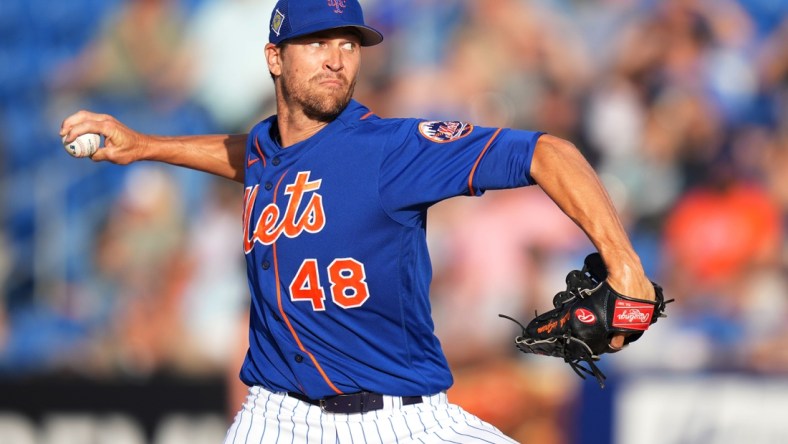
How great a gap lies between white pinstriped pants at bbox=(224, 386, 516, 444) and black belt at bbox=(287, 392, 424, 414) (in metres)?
0.01

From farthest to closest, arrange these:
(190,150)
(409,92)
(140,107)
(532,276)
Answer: (140,107) → (409,92) → (532,276) → (190,150)

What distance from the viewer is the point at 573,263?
705 centimetres

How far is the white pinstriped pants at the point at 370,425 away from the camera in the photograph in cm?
348

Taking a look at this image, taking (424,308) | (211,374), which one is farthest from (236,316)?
(424,308)

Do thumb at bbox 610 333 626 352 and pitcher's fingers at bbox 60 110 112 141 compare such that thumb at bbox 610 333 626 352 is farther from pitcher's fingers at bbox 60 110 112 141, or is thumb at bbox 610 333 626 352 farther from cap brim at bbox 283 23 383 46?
pitcher's fingers at bbox 60 110 112 141

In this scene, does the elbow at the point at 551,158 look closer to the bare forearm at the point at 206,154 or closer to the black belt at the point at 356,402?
the black belt at the point at 356,402

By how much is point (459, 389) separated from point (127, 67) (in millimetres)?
3494

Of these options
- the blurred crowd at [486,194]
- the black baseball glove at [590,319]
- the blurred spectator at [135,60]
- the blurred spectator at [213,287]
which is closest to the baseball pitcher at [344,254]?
the black baseball glove at [590,319]

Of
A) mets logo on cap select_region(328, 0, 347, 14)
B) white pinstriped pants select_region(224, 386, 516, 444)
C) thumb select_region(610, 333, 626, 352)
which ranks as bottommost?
white pinstriped pants select_region(224, 386, 516, 444)

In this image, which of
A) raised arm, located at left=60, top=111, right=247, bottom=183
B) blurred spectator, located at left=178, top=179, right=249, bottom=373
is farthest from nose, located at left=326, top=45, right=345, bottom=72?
blurred spectator, located at left=178, top=179, right=249, bottom=373

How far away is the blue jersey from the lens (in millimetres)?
3432

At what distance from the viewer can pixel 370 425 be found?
3.51 meters

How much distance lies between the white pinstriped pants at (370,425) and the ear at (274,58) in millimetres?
1171

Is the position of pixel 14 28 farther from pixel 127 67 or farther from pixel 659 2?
pixel 659 2
